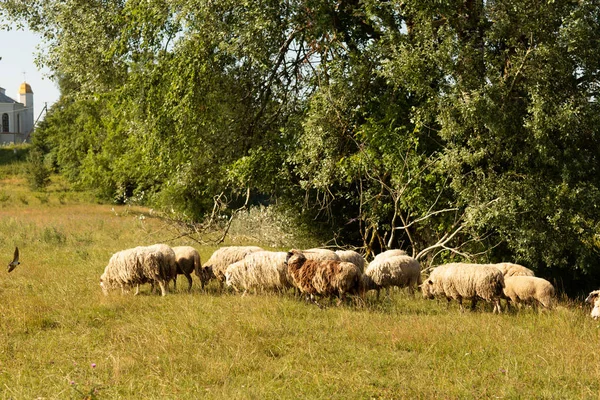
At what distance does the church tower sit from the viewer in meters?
89.9

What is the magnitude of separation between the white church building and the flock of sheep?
7773 cm

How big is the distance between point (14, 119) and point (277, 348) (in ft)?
280

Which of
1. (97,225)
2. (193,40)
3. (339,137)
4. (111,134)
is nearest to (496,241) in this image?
(339,137)

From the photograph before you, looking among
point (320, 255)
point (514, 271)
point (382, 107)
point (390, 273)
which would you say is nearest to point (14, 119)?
point (382, 107)

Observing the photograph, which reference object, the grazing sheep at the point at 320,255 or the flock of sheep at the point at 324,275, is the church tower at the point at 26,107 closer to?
the flock of sheep at the point at 324,275

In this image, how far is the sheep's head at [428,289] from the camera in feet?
44.1

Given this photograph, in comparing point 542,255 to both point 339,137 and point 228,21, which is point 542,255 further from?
point 228,21

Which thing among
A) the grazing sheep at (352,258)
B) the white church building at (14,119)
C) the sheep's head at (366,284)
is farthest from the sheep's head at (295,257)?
the white church building at (14,119)

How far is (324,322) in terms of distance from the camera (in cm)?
1085

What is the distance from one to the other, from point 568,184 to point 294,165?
6864 mm

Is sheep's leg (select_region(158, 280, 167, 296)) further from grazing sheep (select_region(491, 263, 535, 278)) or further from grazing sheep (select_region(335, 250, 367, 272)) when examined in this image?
grazing sheep (select_region(491, 263, 535, 278))

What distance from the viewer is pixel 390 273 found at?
1352 cm

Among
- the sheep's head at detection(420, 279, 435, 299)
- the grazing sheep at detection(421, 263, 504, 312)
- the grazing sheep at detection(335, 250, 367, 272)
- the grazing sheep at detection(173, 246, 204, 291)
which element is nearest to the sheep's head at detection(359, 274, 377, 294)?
the sheep's head at detection(420, 279, 435, 299)

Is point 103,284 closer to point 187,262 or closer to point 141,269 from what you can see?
point 141,269
